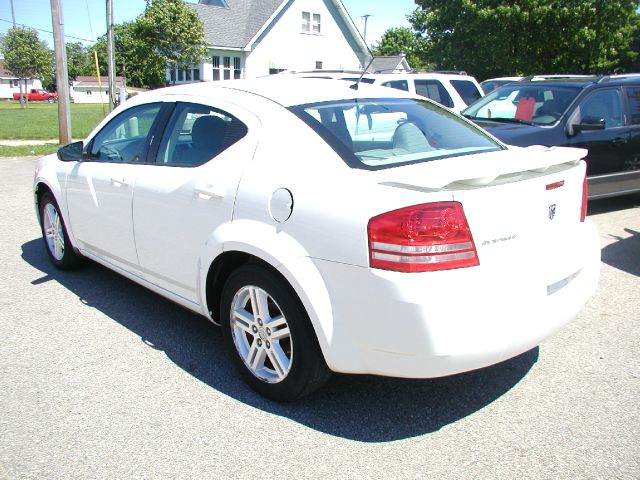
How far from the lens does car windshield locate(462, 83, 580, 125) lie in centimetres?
766

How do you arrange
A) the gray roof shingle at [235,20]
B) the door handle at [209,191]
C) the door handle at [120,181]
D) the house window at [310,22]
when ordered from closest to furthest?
the door handle at [209,191] → the door handle at [120,181] → the gray roof shingle at [235,20] → the house window at [310,22]

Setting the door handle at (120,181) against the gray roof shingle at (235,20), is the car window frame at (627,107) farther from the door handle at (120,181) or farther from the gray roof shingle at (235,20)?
the gray roof shingle at (235,20)

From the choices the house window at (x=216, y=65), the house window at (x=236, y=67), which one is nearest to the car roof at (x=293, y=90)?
the house window at (x=236, y=67)

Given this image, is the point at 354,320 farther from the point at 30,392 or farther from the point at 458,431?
the point at 30,392

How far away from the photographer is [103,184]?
4.45 m

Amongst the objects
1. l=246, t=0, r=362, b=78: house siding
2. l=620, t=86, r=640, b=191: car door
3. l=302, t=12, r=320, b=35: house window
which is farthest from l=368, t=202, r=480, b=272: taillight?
l=302, t=12, r=320, b=35: house window

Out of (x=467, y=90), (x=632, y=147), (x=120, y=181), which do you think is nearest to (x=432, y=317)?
(x=120, y=181)

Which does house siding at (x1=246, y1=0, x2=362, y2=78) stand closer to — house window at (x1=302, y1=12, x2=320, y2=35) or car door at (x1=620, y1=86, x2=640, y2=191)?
house window at (x1=302, y1=12, x2=320, y2=35)

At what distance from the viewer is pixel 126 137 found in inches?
189

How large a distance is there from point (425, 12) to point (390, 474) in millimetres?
36651

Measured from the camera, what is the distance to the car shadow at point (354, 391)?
124 inches

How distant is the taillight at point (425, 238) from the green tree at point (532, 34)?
29.3 metres

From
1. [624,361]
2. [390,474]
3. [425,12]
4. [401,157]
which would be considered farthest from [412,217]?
[425,12]

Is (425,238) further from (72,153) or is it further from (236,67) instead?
(236,67)
